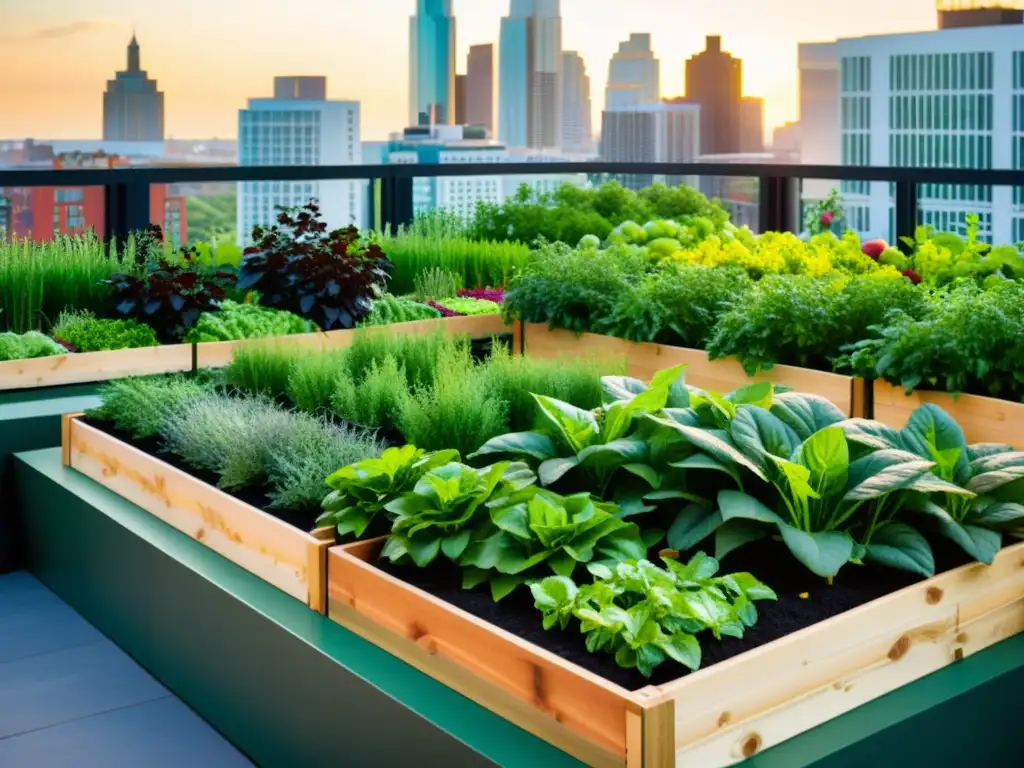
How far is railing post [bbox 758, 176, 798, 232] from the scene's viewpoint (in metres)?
8.12

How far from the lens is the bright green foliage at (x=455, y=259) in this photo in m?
6.62

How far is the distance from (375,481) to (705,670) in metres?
0.99

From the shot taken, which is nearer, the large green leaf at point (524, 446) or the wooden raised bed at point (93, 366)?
the large green leaf at point (524, 446)

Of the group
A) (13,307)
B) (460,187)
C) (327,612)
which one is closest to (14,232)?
(13,307)

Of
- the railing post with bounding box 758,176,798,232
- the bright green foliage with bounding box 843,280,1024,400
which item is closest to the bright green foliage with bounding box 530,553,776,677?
the bright green foliage with bounding box 843,280,1024,400

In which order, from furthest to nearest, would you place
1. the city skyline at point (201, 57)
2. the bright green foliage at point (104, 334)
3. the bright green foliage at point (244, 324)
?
the city skyline at point (201, 57)
the bright green foliage at point (244, 324)
the bright green foliage at point (104, 334)

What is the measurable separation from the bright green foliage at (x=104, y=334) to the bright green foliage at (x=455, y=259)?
5.59 feet

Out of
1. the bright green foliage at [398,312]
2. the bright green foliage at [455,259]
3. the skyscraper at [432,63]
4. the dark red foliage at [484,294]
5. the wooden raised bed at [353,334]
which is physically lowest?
the wooden raised bed at [353,334]

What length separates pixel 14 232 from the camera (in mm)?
5770

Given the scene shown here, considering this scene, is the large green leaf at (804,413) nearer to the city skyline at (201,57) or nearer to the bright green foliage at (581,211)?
the bright green foliage at (581,211)

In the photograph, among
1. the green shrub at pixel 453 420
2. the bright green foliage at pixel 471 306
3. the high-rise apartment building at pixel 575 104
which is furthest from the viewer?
the high-rise apartment building at pixel 575 104

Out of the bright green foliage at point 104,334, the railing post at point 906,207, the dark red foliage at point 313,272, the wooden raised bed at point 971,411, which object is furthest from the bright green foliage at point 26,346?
the railing post at point 906,207

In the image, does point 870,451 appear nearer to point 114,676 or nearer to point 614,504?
point 614,504

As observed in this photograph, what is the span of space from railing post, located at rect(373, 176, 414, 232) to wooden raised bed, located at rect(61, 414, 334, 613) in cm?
414
